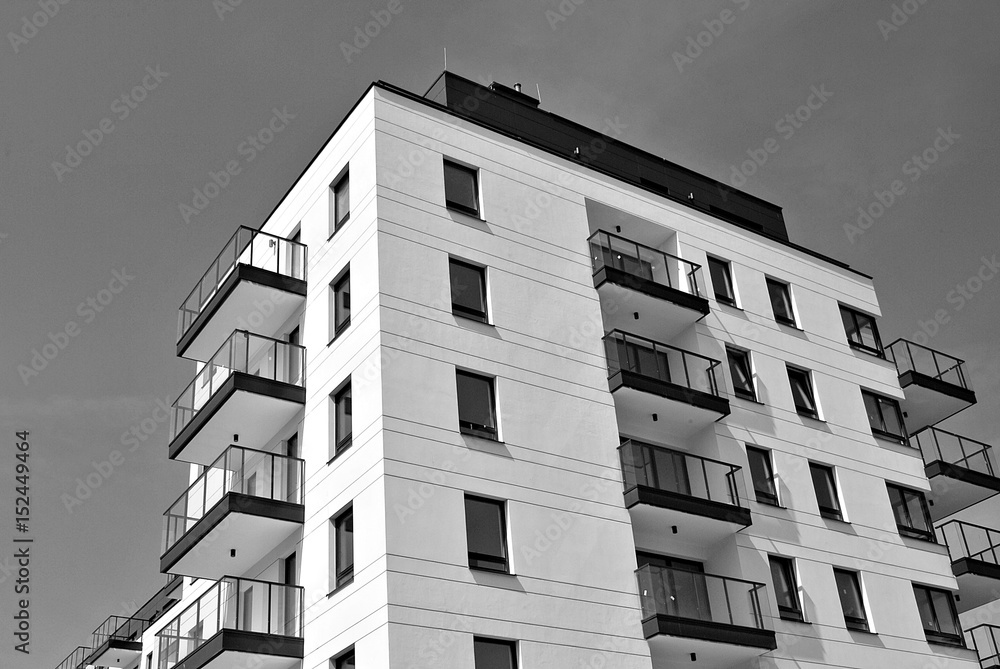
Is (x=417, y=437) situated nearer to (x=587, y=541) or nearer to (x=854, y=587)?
(x=587, y=541)

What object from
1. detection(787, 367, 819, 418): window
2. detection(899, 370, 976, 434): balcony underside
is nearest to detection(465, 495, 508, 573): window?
detection(787, 367, 819, 418): window

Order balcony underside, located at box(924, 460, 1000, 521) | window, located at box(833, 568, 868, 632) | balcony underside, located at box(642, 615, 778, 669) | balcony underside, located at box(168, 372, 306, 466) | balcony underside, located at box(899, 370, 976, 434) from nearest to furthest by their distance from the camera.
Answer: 1. balcony underside, located at box(642, 615, 778, 669)
2. balcony underside, located at box(168, 372, 306, 466)
3. window, located at box(833, 568, 868, 632)
4. balcony underside, located at box(924, 460, 1000, 521)
5. balcony underside, located at box(899, 370, 976, 434)

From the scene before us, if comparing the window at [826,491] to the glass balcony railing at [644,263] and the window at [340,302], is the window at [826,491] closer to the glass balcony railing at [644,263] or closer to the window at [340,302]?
the glass balcony railing at [644,263]

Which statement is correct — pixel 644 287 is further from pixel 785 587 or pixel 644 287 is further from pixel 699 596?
pixel 785 587

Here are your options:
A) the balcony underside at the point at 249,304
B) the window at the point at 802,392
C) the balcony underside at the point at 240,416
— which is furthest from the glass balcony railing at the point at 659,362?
the balcony underside at the point at 249,304

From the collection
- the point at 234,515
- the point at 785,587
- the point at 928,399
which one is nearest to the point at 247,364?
the point at 234,515

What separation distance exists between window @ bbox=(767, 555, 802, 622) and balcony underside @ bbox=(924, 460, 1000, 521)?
8.60 m

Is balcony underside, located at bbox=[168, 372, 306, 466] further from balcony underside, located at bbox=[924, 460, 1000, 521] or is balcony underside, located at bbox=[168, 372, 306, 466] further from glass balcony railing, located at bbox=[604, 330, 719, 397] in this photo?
balcony underside, located at bbox=[924, 460, 1000, 521]

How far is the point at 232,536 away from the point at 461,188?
9.70m

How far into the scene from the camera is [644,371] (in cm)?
2661

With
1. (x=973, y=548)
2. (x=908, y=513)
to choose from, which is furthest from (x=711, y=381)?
(x=973, y=548)

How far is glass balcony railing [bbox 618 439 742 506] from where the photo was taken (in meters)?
24.3

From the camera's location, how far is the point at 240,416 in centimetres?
2569

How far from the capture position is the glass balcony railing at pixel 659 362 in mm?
25812
